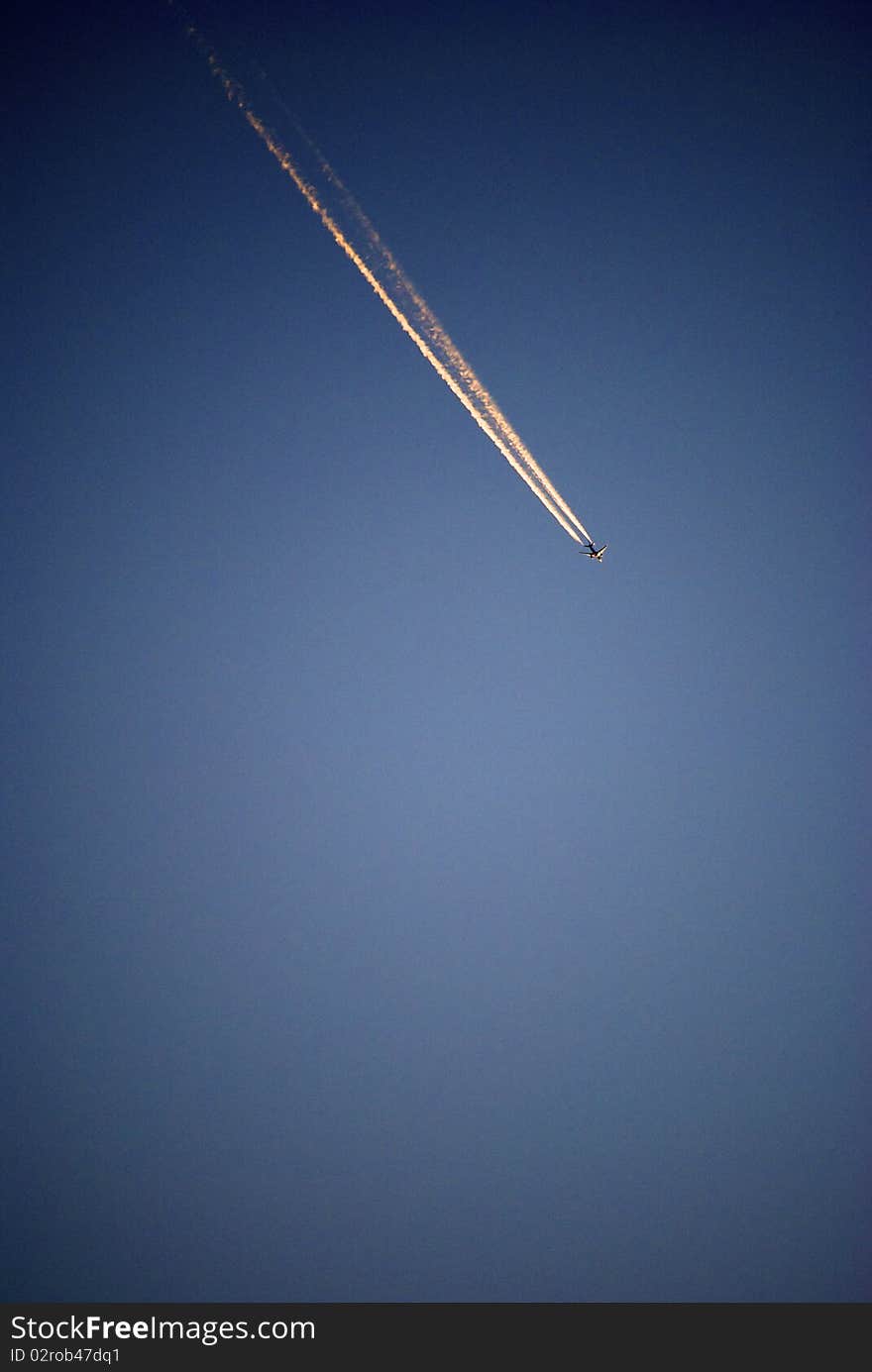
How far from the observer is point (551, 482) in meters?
5.95

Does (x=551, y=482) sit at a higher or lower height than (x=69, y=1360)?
higher

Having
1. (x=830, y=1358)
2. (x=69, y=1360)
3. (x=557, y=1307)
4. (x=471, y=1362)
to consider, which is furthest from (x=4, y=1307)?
(x=830, y=1358)

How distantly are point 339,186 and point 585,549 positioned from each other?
3.66m

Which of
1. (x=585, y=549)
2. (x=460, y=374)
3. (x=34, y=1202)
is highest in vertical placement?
(x=460, y=374)

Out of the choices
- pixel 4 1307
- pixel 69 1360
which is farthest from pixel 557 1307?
pixel 4 1307

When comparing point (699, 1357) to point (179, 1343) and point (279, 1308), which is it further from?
point (179, 1343)

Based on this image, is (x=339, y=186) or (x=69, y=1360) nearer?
(x=69, y=1360)

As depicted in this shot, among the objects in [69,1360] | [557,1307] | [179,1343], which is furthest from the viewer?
[557,1307]

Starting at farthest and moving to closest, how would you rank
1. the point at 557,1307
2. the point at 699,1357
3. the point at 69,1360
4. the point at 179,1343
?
1. the point at 557,1307
2. the point at 699,1357
3. the point at 179,1343
4. the point at 69,1360

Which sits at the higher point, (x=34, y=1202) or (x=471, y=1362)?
(x=34, y=1202)

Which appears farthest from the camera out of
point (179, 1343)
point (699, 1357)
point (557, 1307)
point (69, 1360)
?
point (557, 1307)

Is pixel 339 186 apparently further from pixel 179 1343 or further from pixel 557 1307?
pixel 557 1307

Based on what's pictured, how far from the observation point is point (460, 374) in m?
5.89

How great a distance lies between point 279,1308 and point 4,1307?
85.3 inches
